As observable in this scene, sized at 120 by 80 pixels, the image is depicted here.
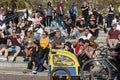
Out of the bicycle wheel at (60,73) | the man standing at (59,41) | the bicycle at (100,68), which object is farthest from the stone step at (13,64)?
the bicycle at (100,68)

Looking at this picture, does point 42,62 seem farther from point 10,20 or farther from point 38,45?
point 10,20

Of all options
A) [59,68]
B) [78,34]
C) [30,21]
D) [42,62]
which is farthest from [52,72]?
[30,21]

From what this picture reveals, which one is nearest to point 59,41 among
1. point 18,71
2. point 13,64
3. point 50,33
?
point 18,71

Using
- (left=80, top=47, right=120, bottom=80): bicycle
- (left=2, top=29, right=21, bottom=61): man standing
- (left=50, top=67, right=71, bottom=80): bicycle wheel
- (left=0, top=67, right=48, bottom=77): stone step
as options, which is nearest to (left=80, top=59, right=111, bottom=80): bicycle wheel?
(left=80, top=47, right=120, bottom=80): bicycle

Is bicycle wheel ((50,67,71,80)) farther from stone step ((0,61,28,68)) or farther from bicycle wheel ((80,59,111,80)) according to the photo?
stone step ((0,61,28,68))

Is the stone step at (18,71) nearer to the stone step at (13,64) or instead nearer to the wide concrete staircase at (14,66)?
the wide concrete staircase at (14,66)

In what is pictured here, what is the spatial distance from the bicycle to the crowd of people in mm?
706

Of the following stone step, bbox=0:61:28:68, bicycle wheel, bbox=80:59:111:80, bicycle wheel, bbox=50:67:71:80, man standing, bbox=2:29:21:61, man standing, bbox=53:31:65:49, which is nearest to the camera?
bicycle wheel, bbox=50:67:71:80

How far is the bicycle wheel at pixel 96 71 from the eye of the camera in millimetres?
14150

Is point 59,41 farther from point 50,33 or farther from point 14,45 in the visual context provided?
point 50,33

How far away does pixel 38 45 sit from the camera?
672 inches

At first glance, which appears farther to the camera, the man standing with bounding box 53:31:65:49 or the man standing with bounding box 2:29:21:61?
the man standing with bounding box 2:29:21:61

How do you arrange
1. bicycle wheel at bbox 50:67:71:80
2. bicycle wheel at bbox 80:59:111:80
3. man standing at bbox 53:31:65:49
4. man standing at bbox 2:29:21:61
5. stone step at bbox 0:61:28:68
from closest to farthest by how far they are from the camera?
bicycle wheel at bbox 50:67:71:80 → bicycle wheel at bbox 80:59:111:80 → man standing at bbox 53:31:65:49 → stone step at bbox 0:61:28:68 → man standing at bbox 2:29:21:61

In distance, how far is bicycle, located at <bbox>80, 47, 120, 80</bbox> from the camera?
14.2 metres
